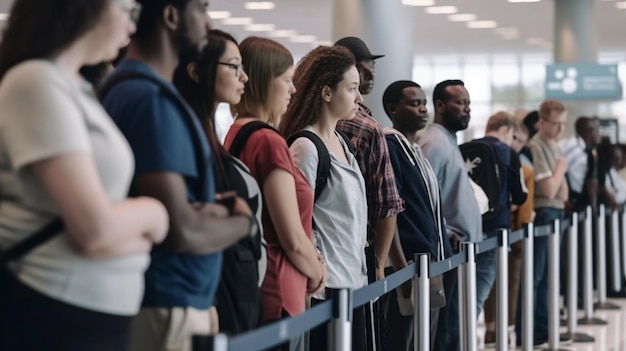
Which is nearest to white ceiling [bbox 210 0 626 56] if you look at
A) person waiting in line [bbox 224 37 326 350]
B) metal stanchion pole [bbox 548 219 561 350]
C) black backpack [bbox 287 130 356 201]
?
metal stanchion pole [bbox 548 219 561 350]

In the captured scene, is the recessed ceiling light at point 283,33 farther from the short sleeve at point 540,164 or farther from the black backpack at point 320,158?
the black backpack at point 320,158

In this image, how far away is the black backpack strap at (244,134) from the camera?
394 cm

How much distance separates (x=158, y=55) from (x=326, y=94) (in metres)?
2.08

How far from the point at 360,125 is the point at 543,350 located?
4014 millimetres

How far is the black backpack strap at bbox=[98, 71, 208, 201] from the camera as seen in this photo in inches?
105

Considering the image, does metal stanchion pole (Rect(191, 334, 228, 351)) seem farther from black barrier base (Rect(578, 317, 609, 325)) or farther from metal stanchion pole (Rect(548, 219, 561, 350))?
black barrier base (Rect(578, 317, 609, 325))

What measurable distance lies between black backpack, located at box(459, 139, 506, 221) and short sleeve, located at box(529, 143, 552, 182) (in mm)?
1794

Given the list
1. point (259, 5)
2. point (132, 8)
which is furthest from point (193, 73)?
point (259, 5)

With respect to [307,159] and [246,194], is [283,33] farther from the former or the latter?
[246,194]

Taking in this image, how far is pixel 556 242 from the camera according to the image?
28.7 feet

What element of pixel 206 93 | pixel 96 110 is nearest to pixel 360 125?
pixel 206 93

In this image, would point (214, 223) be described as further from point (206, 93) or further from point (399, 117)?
point (399, 117)

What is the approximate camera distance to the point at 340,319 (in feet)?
12.3

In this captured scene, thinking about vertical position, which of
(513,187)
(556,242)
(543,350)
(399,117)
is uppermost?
(399,117)
